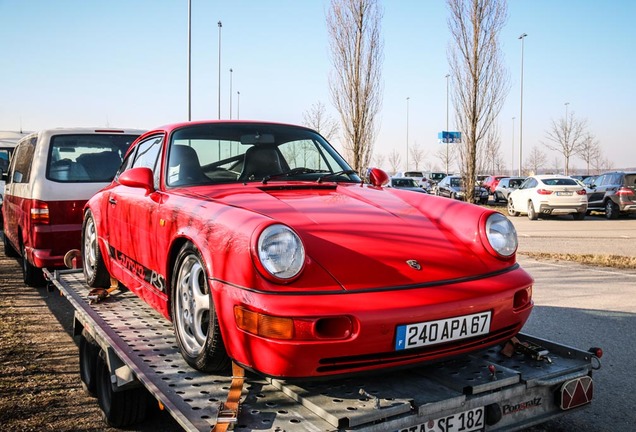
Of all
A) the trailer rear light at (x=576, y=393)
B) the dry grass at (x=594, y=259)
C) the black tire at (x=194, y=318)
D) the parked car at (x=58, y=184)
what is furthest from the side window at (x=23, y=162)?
the dry grass at (x=594, y=259)

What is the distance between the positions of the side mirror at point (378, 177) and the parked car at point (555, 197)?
16418 millimetres

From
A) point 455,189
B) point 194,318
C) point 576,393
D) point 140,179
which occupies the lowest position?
point 576,393

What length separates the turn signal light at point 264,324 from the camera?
7.98 ft

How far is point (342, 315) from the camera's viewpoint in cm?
245

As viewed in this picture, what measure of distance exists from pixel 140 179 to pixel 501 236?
230 cm

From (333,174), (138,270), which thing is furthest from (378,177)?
(138,270)

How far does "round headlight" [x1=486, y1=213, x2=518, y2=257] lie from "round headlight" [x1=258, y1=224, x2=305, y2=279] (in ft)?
3.79

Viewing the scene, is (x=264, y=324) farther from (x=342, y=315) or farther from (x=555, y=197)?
(x=555, y=197)

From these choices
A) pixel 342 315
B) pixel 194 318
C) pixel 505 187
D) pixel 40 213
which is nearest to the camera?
pixel 342 315

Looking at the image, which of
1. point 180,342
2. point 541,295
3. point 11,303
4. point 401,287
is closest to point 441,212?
point 401,287

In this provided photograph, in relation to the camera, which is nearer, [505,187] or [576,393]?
[576,393]

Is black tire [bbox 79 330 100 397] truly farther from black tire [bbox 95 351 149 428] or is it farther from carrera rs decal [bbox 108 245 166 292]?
carrera rs decal [bbox 108 245 166 292]

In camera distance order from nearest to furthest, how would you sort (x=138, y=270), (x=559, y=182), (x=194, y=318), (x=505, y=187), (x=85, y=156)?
1. (x=194, y=318)
2. (x=138, y=270)
3. (x=85, y=156)
4. (x=559, y=182)
5. (x=505, y=187)

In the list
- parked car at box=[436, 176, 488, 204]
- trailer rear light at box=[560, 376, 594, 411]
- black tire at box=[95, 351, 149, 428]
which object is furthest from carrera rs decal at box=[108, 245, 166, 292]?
parked car at box=[436, 176, 488, 204]
